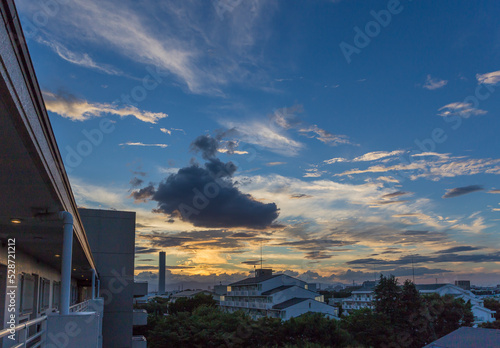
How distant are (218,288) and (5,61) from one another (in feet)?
405

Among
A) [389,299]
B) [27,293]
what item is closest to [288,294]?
[389,299]

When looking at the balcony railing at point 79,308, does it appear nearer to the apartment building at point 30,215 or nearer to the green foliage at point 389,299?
the apartment building at point 30,215

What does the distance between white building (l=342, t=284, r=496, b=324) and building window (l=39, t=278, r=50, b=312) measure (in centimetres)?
5522

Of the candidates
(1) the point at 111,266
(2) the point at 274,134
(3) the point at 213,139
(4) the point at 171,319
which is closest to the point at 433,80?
(2) the point at 274,134

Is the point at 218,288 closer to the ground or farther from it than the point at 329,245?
closer to the ground

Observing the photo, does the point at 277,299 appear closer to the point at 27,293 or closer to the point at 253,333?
the point at 253,333

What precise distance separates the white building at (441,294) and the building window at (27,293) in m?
58.1

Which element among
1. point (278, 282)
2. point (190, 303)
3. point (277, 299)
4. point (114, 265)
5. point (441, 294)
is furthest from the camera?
point (441, 294)

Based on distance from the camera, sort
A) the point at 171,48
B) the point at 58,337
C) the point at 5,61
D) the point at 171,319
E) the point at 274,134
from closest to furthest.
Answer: the point at 5,61
the point at 58,337
the point at 171,48
the point at 274,134
the point at 171,319

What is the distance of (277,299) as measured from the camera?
175 ft

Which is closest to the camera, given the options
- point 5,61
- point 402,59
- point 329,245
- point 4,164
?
point 5,61

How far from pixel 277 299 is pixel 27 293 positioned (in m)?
45.4

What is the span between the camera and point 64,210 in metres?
5.91

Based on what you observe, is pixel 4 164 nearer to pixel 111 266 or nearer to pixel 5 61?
pixel 5 61
